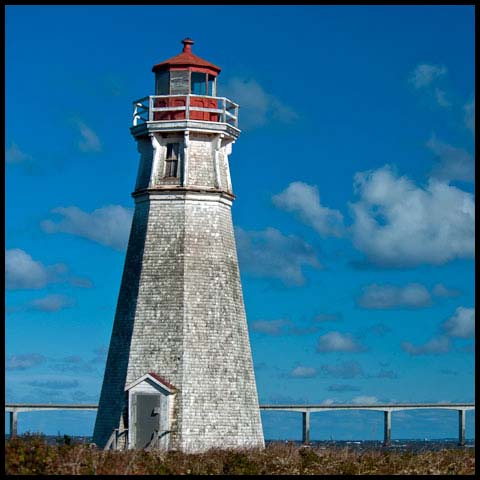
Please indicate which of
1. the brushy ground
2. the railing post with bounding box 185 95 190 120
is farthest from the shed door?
the railing post with bounding box 185 95 190 120

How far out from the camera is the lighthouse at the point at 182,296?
35.4m

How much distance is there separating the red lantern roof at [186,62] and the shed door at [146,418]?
8897 mm

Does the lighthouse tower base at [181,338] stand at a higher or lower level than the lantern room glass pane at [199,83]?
lower

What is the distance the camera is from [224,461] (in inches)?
1259

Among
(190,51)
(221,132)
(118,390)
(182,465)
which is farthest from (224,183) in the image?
(182,465)

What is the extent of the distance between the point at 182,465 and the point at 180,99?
10651mm

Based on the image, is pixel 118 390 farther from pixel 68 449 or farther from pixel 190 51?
pixel 190 51

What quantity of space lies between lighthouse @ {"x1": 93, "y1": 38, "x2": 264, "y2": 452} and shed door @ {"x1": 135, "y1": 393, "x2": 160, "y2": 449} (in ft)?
0.08

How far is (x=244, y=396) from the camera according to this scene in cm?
3625

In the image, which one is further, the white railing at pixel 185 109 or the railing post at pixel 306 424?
the railing post at pixel 306 424

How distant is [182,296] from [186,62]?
6.40m

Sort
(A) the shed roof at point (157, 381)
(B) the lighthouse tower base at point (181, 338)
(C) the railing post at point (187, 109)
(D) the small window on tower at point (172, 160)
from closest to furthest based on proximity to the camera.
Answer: (A) the shed roof at point (157, 381)
(B) the lighthouse tower base at point (181, 338)
(C) the railing post at point (187, 109)
(D) the small window on tower at point (172, 160)

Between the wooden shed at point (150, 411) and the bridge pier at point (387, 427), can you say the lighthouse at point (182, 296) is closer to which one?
the wooden shed at point (150, 411)

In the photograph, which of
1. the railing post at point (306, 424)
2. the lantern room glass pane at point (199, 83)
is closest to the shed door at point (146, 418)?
A: the lantern room glass pane at point (199, 83)
